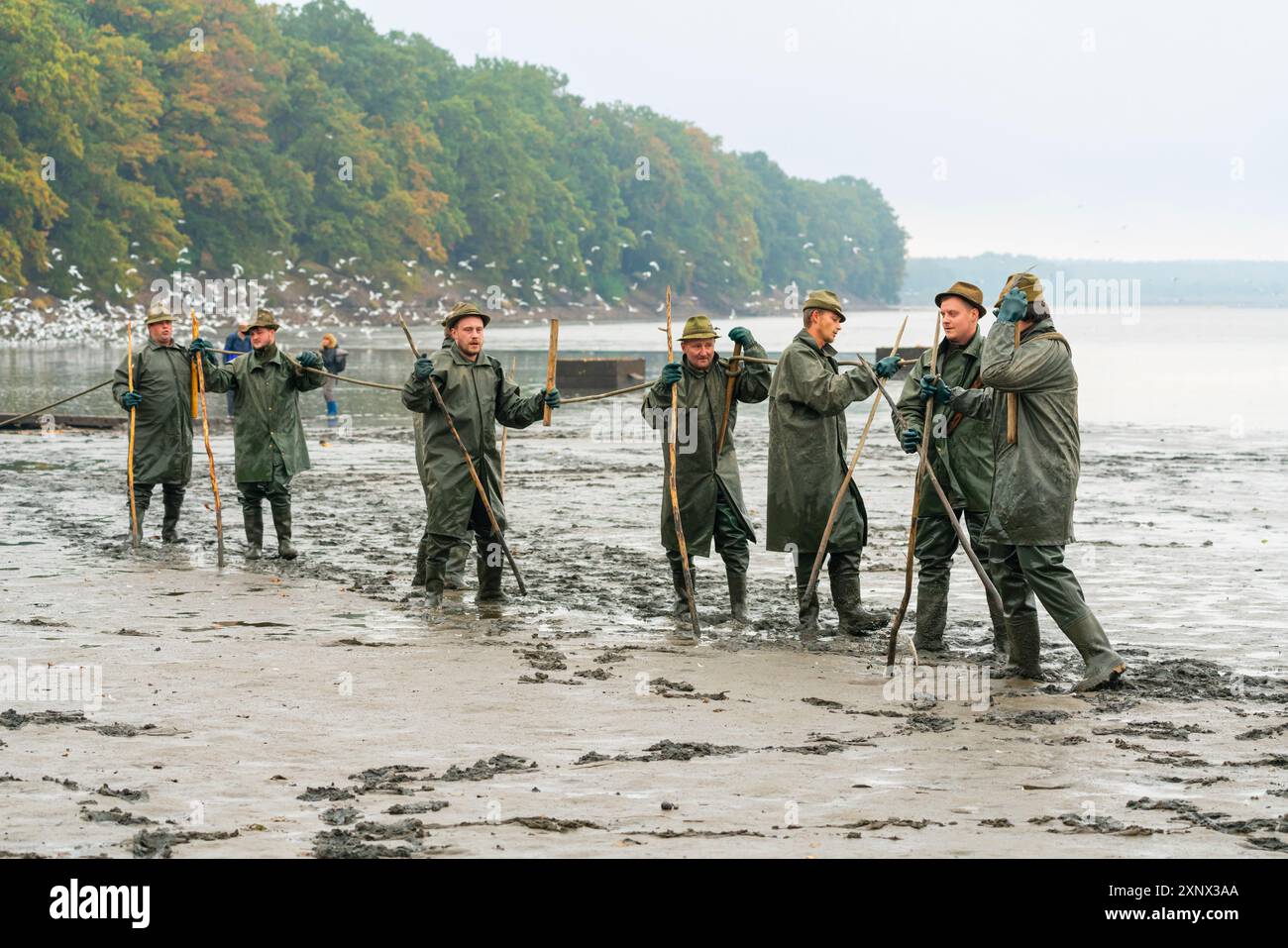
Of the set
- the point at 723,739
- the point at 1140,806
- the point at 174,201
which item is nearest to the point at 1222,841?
the point at 1140,806

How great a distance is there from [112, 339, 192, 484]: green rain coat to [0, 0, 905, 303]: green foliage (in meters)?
50.0

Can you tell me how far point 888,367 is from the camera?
920 cm

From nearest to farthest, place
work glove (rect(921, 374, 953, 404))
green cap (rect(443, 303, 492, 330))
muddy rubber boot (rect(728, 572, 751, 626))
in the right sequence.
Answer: work glove (rect(921, 374, 953, 404)) < muddy rubber boot (rect(728, 572, 751, 626)) < green cap (rect(443, 303, 492, 330))

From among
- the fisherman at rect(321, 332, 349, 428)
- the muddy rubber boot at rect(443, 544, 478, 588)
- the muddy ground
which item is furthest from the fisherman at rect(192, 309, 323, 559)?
the fisherman at rect(321, 332, 349, 428)

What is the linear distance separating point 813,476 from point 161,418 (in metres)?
6.03

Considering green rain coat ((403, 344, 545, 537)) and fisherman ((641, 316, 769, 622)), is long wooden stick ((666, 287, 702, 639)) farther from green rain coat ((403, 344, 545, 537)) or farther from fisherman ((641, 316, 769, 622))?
green rain coat ((403, 344, 545, 537))

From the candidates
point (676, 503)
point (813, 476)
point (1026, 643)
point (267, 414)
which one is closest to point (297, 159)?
point (267, 414)

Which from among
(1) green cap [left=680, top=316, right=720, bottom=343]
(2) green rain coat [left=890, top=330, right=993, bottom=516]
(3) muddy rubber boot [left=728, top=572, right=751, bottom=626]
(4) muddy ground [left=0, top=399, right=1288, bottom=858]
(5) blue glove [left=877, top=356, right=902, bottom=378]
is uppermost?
(1) green cap [left=680, top=316, right=720, bottom=343]

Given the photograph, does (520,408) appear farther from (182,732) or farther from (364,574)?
(182,732)

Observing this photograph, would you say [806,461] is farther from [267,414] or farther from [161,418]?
[161,418]

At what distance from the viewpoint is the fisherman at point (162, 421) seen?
13.8 metres

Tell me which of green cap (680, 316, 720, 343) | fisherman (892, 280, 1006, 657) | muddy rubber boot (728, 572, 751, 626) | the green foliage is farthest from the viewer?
the green foliage

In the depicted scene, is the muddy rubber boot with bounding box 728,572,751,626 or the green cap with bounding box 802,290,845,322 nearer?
the green cap with bounding box 802,290,845,322

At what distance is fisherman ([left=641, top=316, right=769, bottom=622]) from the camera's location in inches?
411
